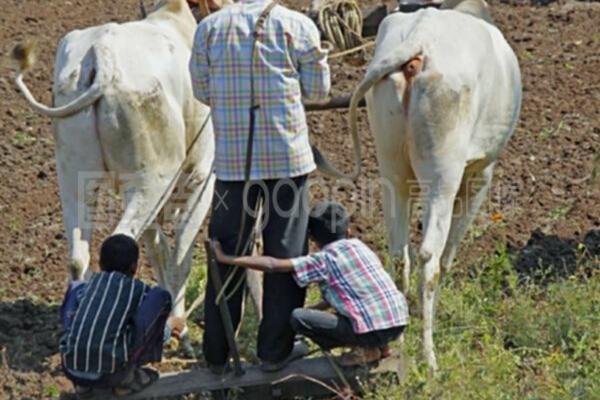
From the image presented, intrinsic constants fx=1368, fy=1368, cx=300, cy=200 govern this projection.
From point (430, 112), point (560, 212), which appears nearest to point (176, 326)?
point (430, 112)

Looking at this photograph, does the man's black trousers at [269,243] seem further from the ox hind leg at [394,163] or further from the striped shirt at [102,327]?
the ox hind leg at [394,163]

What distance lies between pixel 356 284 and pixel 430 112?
3.40 feet

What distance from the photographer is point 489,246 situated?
27.4ft

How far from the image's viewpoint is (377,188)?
30.2ft

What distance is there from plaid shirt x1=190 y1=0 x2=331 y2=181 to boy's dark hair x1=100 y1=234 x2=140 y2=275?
A: 0.53 metres

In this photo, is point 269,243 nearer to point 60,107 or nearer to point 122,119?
point 122,119

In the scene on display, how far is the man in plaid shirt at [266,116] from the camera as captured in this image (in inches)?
227

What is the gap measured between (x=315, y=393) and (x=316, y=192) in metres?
3.28

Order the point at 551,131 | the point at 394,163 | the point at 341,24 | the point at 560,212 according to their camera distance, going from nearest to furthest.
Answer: the point at 394,163 → the point at 560,212 → the point at 341,24 → the point at 551,131

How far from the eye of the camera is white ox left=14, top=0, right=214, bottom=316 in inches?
255

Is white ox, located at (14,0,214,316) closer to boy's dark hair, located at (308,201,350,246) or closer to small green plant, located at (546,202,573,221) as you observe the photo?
boy's dark hair, located at (308,201,350,246)

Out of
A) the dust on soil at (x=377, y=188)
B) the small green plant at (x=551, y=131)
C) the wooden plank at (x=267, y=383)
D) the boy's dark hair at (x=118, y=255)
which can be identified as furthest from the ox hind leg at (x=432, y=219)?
the small green plant at (x=551, y=131)

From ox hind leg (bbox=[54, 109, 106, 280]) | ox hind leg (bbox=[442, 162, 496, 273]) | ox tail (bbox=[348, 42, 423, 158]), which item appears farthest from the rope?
ox hind leg (bbox=[54, 109, 106, 280])

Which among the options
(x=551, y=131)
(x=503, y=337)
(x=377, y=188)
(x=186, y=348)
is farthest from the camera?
(x=551, y=131)
